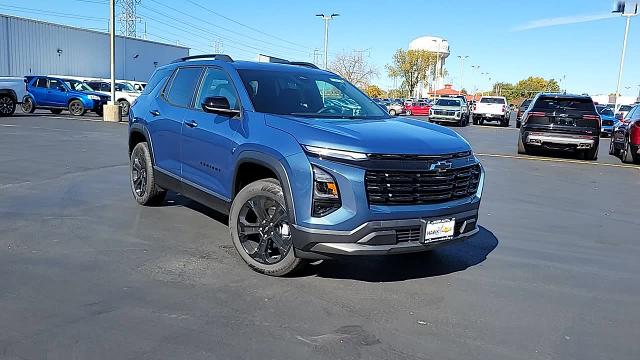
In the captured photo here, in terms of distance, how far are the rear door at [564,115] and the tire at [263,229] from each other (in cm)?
1167

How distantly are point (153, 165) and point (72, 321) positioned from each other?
3088 millimetres

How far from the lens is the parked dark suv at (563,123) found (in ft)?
45.6

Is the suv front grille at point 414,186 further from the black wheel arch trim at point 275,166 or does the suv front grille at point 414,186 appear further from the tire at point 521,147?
the tire at point 521,147

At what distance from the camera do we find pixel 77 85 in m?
26.4

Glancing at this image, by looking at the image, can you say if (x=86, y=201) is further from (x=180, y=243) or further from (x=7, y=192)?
(x=180, y=243)

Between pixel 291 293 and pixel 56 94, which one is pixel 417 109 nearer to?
pixel 56 94

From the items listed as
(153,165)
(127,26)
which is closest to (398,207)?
(153,165)

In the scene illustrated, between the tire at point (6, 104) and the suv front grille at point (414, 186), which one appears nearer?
the suv front grille at point (414, 186)

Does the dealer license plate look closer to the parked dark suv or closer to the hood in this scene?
the hood

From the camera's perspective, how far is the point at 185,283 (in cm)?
421

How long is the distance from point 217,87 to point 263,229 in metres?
1.69

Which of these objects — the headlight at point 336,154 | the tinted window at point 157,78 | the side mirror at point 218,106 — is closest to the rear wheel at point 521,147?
the tinted window at point 157,78

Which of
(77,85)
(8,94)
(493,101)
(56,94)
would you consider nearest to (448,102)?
(493,101)

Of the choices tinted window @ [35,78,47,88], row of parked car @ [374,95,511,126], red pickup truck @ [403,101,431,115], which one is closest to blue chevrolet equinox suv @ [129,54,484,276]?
tinted window @ [35,78,47,88]
